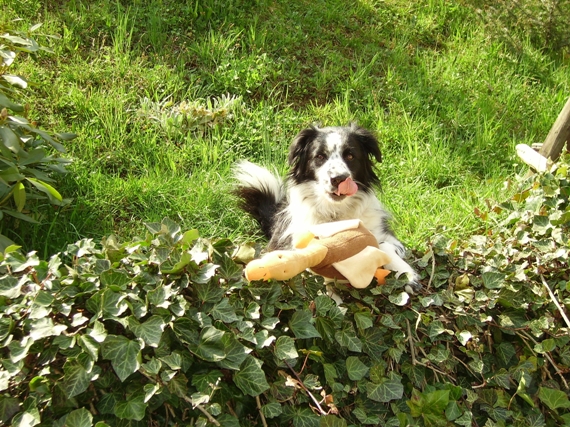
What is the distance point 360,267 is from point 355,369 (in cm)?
39

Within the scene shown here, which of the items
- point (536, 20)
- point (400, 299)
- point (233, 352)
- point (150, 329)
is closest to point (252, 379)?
point (233, 352)

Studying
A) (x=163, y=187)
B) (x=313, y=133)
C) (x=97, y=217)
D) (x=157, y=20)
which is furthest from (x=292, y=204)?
(x=157, y=20)

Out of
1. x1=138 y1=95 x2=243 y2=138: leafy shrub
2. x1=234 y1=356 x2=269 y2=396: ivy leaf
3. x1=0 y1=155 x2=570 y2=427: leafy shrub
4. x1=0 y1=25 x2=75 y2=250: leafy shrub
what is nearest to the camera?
x1=0 y1=155 x2=570 y2=427: leafy shrub

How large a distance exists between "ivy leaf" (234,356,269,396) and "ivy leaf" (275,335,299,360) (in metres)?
0.10

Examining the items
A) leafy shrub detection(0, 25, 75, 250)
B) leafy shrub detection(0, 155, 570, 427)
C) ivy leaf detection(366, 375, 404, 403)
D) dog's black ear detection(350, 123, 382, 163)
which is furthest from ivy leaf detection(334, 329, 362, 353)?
leafy shrub detection(0, 25, 75, 250)

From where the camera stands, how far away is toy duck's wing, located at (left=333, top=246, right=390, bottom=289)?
211cm

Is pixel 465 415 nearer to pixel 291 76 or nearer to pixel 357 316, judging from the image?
pixel 357 316

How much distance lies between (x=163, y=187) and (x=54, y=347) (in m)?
1.95

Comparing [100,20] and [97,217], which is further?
[100,20]

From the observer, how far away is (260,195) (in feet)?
11.4

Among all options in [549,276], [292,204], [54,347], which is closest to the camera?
[54,347]

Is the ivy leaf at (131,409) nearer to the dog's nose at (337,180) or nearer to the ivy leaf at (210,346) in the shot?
the ivy leaf at (210,346)

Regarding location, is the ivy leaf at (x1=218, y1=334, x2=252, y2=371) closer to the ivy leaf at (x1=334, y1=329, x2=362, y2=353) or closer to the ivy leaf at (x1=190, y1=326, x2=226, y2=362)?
the ivy leaf at (x1=190, y1=326, x2=226, y2=362)

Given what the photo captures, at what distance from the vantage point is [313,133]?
3.19 metres
